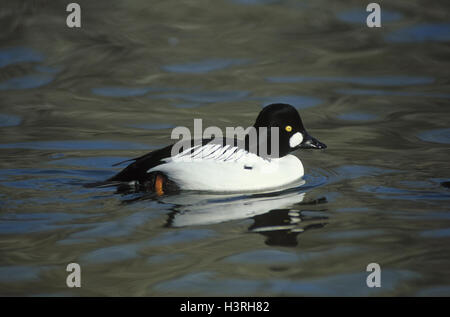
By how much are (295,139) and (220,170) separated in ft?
3.21

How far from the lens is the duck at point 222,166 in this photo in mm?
7480

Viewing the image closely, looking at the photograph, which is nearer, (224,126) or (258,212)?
(258,212)

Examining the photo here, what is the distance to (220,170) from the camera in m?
7.48

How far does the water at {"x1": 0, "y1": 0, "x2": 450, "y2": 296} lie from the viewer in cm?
568

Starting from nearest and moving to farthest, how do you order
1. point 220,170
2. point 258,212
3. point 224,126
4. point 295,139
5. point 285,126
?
point 258,212 → point 220,170 → point 285,126 → point 295,139 → point 224,126

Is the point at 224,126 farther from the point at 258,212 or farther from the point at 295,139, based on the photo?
the point at 258,212

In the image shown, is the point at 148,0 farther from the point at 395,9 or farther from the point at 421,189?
the point at 421,189

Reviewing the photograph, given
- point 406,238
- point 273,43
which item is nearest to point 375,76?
point 273,43

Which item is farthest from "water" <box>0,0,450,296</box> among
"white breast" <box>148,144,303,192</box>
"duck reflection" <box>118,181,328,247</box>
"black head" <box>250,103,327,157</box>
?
"black head" <box>250,103,327,157</box>
